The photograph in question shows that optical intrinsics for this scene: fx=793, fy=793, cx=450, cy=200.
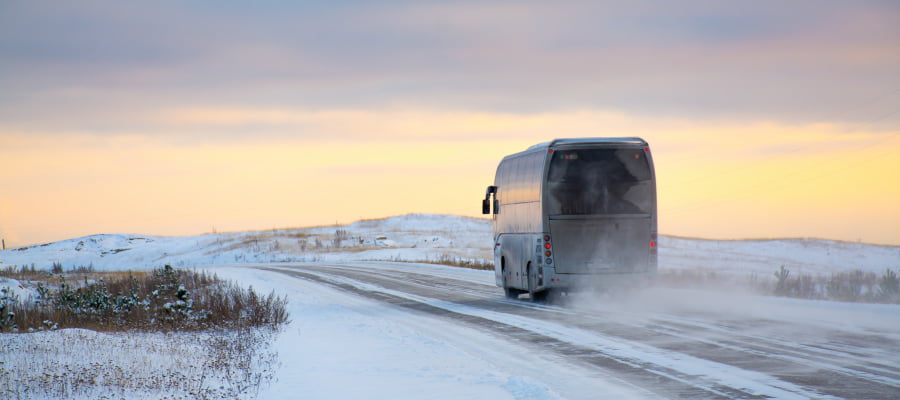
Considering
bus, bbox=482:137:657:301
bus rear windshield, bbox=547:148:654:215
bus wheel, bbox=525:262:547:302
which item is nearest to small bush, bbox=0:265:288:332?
bus wheel, bbox=525:262:547:302

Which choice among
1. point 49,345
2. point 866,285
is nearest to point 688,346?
point 49,345

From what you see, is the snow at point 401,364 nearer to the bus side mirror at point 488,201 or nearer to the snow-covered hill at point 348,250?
the bus side mirror at point 488,201

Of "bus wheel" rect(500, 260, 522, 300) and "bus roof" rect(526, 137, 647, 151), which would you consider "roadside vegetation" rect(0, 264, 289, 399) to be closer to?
"bus wheel" rect(500, 260, 522, 300)

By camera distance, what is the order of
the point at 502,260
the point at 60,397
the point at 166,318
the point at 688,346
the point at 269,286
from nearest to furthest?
the point at 60,397 < the point at 688,346 < the point at 166,318 < the point at 502,260 < the point at 269,286

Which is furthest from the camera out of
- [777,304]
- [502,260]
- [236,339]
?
[502,260]

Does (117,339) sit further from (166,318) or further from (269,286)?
(269,286)

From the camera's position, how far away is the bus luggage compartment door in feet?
62.8

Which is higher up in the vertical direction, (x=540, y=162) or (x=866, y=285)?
(x=540, y=162)

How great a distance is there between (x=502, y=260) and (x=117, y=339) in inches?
477

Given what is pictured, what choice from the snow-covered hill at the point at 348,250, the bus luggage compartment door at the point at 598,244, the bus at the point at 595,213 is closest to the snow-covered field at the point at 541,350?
the bus at the point at 595,213

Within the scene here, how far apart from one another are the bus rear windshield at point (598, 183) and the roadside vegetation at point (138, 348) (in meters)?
7.13

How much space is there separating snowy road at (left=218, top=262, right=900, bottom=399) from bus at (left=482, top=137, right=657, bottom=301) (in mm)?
856

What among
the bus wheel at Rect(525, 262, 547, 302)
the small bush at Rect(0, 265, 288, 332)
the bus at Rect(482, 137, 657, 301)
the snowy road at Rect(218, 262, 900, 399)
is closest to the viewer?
the snowy road at Rect(218, 262, 900, 399)

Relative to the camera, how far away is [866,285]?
26719mm
